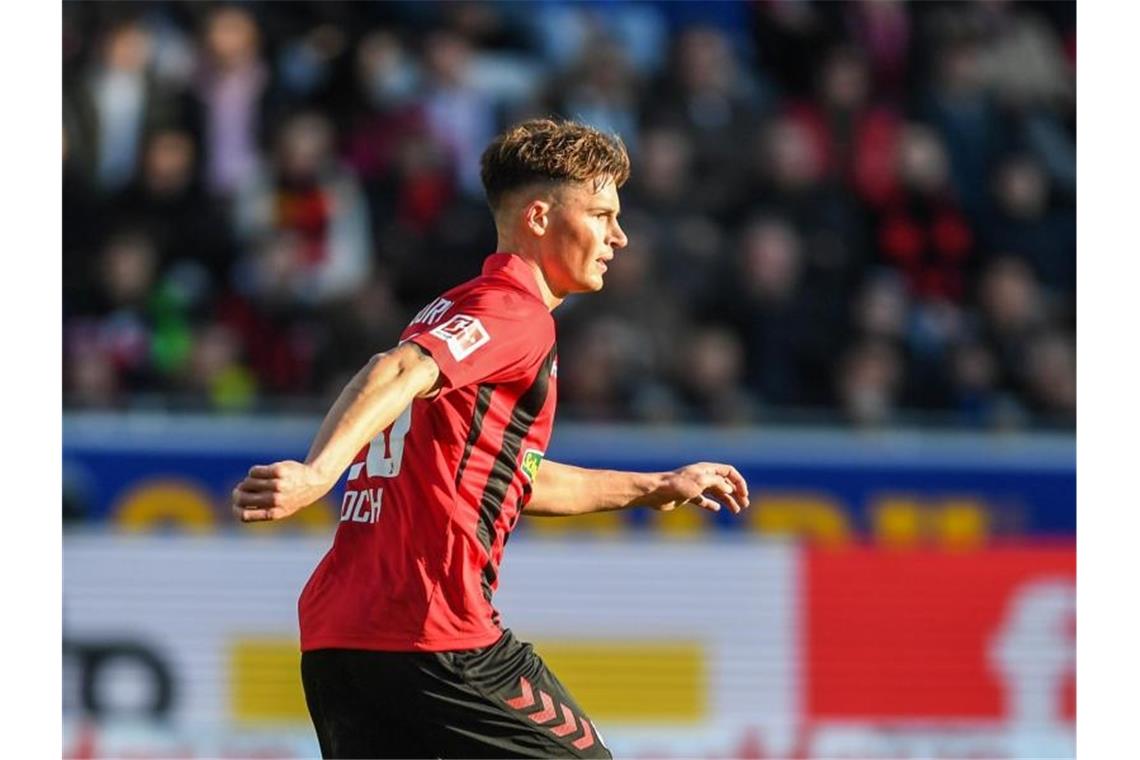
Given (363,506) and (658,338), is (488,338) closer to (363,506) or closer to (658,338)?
(363,506)

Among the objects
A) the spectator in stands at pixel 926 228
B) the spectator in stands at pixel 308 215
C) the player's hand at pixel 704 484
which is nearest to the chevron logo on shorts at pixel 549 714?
the player's hand at pixel 704 484

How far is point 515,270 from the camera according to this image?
199 inches

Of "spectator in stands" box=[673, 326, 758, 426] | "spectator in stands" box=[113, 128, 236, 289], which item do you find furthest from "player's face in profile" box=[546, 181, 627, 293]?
"spectator in stands" box=[113, 128, 236, 289]

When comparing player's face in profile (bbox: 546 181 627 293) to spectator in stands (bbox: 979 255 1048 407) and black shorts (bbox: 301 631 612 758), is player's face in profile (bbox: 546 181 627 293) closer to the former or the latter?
black shorts (bbox: 301 631 612 758)

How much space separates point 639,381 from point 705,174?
5.67ft

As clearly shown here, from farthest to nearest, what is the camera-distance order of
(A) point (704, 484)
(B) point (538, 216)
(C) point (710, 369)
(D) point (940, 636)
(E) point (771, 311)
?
(E) point (771, 311)
(C) point (710, 369)
(D) point (940, 636)
(A) point (704, 484)
(B) point (538, 216)

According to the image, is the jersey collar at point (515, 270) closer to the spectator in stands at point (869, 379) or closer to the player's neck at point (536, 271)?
the player's neck at point (536, 271)

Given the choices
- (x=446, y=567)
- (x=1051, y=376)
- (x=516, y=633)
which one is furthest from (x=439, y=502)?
(x=1051, y=376)

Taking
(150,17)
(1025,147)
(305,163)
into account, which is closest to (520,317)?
(305,163)

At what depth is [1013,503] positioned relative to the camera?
1006cm

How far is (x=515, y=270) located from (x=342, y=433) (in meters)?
1.04

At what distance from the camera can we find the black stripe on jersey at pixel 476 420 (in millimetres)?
4816

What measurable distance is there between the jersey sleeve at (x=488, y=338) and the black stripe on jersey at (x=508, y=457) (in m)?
0.11

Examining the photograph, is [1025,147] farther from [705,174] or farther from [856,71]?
[705,174]
